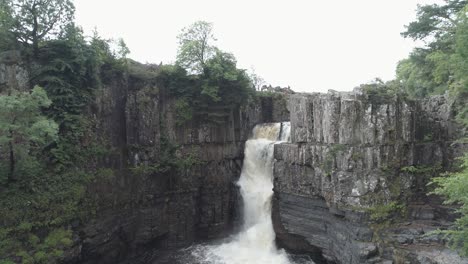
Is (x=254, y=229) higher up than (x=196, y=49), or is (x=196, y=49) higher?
(x=196, y=49)

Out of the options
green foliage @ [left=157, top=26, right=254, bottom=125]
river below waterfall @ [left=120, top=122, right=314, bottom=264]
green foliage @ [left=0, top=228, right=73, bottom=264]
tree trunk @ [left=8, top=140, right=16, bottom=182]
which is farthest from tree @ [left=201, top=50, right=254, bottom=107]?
green foliage @ [left=0, top=228, right=73, bottom=264]

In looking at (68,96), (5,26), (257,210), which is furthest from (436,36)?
(5,26)

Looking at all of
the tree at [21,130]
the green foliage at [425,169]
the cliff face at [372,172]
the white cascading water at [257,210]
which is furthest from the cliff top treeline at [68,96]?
the white cascading water at [257,210]

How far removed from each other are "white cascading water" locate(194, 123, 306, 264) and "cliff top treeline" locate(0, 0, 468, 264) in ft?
16.7

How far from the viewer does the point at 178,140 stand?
87.1 feet

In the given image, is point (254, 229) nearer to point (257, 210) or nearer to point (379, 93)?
point (257, 210)

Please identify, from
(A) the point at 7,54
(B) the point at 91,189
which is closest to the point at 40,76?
(A) the point at 7,54

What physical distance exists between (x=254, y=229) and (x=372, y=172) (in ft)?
34.8

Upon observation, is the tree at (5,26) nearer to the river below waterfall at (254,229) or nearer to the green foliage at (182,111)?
the green foliage at (182,111)

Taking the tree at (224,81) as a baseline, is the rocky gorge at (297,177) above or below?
below

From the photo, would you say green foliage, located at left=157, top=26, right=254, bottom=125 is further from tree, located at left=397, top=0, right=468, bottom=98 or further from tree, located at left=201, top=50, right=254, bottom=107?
tree, located at left=397, top=0, right=468, bottom=98

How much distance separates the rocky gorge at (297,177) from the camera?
18.8 metres

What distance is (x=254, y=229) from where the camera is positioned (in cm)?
2555

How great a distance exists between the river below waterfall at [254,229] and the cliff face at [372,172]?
3335 millimetres
